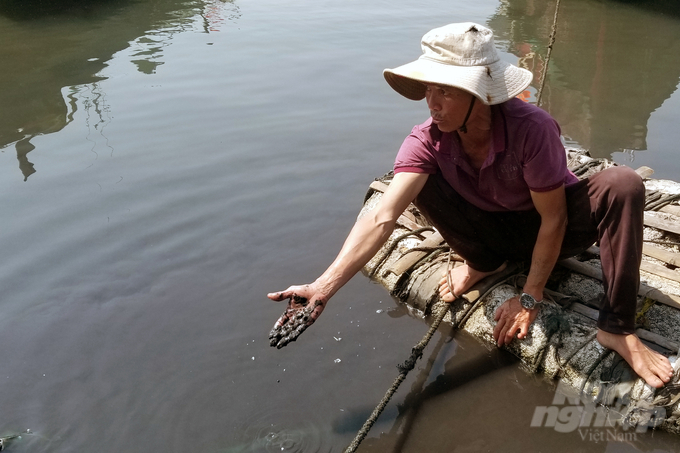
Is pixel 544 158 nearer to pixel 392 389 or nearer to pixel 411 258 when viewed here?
pixel 392 389

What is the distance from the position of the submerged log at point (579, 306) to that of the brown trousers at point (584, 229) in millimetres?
180

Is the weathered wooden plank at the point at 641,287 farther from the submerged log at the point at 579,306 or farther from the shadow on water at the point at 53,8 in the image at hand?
the shadow on water at the point at 53,8

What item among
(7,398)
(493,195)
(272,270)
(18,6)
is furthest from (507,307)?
(18,6)

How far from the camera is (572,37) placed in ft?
32.8

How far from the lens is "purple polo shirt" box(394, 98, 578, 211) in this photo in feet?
7.97

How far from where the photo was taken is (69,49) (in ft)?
29.2

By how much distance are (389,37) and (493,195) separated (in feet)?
24.8

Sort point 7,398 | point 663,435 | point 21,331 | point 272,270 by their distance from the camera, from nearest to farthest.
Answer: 1. point 663,435
2. point 7,398
3. point 21,331
4. point 272,270

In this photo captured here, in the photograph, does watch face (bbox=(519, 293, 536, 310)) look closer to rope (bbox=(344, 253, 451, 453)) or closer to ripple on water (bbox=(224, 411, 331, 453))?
rope (bbox=(344, 253, 451, 453))

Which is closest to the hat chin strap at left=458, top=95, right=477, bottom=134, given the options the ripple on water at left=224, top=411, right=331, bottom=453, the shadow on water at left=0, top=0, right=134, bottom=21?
the ripple on water at left=224, top=411, right=331, bottom=453

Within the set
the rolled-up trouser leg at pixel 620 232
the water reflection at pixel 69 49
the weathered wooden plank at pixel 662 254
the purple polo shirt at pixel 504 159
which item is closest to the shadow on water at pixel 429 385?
the rolled-up trouser leg at pixel 620 232

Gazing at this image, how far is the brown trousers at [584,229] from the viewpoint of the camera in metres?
2.41

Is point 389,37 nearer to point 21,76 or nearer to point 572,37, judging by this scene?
point 572,37

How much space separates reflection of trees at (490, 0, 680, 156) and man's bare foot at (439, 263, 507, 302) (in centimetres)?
329
